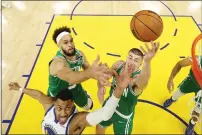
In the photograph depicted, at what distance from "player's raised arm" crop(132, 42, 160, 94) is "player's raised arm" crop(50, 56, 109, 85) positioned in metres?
0.44

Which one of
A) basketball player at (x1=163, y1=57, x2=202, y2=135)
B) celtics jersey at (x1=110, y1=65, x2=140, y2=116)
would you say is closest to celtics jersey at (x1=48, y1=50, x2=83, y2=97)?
celtics jersey at (x1=110, y1=65, x2=140, y2=116)

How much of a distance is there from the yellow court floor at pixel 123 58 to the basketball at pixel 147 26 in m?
1.23

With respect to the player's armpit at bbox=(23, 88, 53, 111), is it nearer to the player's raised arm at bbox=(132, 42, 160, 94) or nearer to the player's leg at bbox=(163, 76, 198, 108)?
the player's raised arm at bbox=(132, 42, 160, 94)

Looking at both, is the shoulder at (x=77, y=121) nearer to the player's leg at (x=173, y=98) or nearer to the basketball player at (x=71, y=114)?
the basketball player at (x=71, y=114)

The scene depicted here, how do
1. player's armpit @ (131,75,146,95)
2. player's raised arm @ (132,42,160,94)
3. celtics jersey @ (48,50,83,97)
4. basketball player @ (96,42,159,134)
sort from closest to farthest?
player's raised arm @ (132,42,160,94), basketball player @ (96,42,159,134), player's armpit @ (131,75,146,95), celtics jersey @ (48,50,83,97)

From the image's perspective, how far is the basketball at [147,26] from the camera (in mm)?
2715

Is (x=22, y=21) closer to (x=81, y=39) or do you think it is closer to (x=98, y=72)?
(x=81, y=39)

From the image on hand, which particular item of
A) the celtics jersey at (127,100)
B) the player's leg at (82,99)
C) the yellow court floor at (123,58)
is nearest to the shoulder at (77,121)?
the celtics jersey at (127,100)

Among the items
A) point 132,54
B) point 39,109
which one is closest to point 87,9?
point 39,109

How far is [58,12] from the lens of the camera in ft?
19.4

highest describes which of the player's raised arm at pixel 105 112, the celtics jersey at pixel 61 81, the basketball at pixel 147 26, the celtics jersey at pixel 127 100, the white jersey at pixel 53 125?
the basketball at pixel 147 26

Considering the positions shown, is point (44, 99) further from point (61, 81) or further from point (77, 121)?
point (77, 121)

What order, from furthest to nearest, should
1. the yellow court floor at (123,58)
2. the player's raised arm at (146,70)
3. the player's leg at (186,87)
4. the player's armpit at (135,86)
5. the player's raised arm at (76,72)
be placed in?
the yellow court floor at (123,58), the player's leg at (186,87), the player's armpit at (135,86), the player's raised arm at (146,70), the player's raised arm at (76,72)

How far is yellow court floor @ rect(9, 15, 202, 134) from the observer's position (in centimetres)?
330
